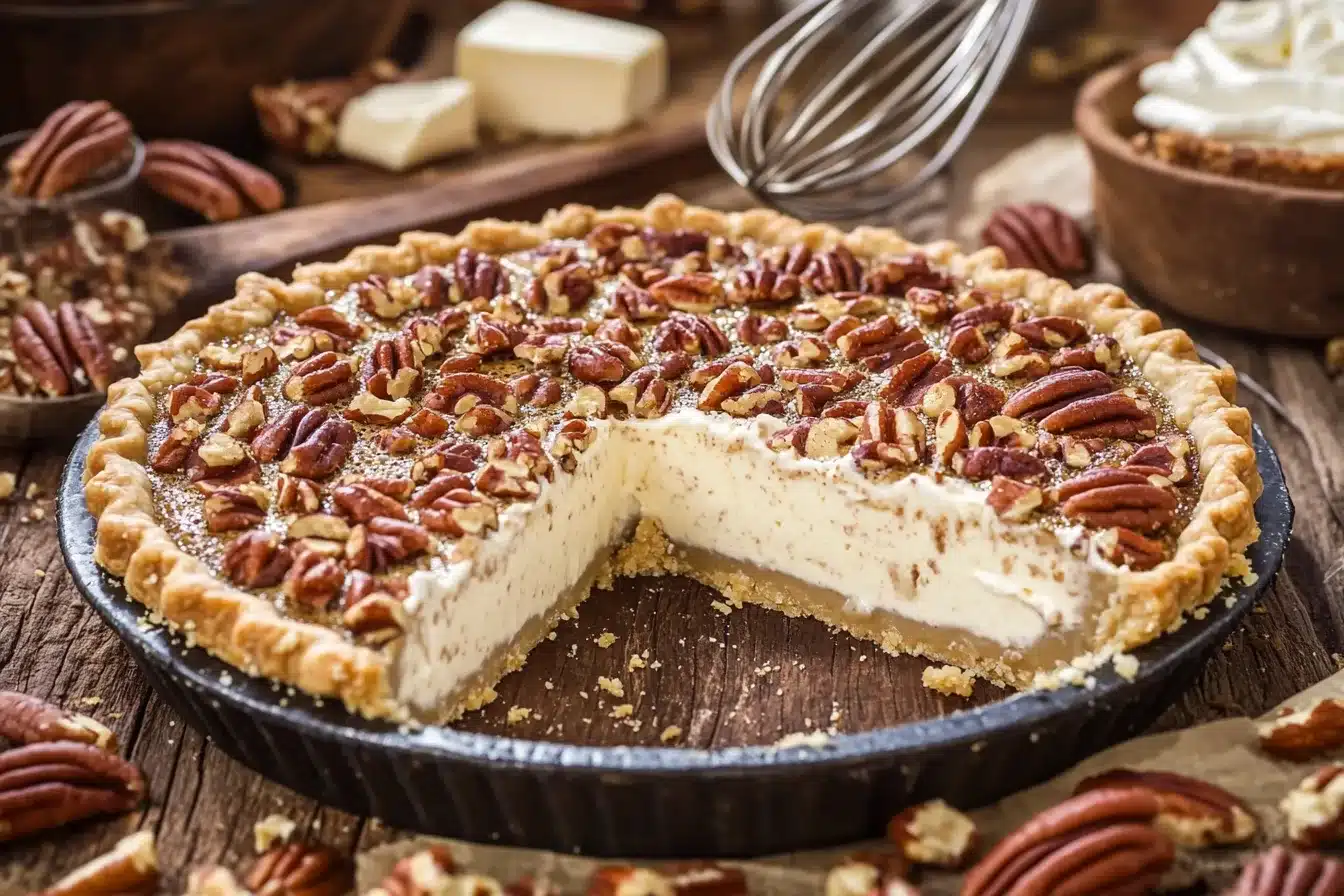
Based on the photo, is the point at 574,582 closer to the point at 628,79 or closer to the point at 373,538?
the point at 373,538

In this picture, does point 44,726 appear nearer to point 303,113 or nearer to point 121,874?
point 121,874

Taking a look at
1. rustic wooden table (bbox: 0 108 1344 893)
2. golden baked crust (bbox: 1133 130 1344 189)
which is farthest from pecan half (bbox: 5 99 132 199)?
golden baked crust (bbox: 1133 130 1344 189)

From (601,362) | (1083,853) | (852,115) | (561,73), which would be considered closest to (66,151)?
(561,73)

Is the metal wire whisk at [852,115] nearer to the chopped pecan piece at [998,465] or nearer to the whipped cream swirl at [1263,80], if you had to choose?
the whipped cream swirl at [1263,80]

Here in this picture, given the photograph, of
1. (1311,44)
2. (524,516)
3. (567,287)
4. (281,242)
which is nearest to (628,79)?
(281,242)

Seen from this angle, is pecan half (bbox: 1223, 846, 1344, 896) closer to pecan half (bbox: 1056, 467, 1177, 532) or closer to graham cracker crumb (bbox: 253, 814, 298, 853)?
pecan half (bbox: 1056, 467, 1177, 532)
